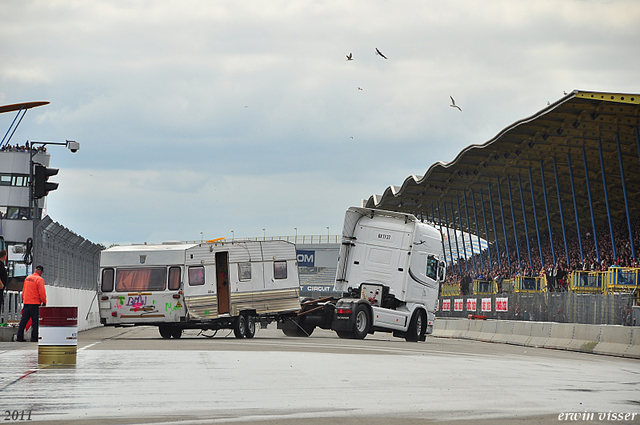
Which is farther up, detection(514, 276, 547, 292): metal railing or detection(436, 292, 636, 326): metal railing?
detection(514, 276, 547, 292): metal railing

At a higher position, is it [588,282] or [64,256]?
[64,256]

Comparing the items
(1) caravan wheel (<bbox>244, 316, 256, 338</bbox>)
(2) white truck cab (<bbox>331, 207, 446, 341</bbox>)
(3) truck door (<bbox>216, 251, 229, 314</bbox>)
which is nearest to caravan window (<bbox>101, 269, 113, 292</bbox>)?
(3) truck door (<bbox>216, 251, 229, 314</bbox>)

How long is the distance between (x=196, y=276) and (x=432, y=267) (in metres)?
7.25

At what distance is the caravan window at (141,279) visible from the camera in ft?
82.0

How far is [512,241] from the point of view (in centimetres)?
7444

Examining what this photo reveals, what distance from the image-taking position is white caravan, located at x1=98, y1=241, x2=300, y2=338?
81.6 ft

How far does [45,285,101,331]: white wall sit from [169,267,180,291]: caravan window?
3.20 metres

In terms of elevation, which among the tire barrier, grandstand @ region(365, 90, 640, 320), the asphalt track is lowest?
the asphalt track

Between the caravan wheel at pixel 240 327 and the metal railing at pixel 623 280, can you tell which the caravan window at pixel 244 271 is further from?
the metal railing at pixel 623 280

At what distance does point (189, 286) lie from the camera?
82.0 feet

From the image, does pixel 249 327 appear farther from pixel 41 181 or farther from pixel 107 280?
pixel 41 181

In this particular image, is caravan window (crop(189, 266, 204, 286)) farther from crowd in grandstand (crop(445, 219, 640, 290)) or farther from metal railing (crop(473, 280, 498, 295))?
metal railing (crop(473, 280, 498, 295))

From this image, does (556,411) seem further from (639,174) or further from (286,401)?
(639,174)

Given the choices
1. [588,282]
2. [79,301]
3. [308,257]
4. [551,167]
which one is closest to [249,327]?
[79,301]
